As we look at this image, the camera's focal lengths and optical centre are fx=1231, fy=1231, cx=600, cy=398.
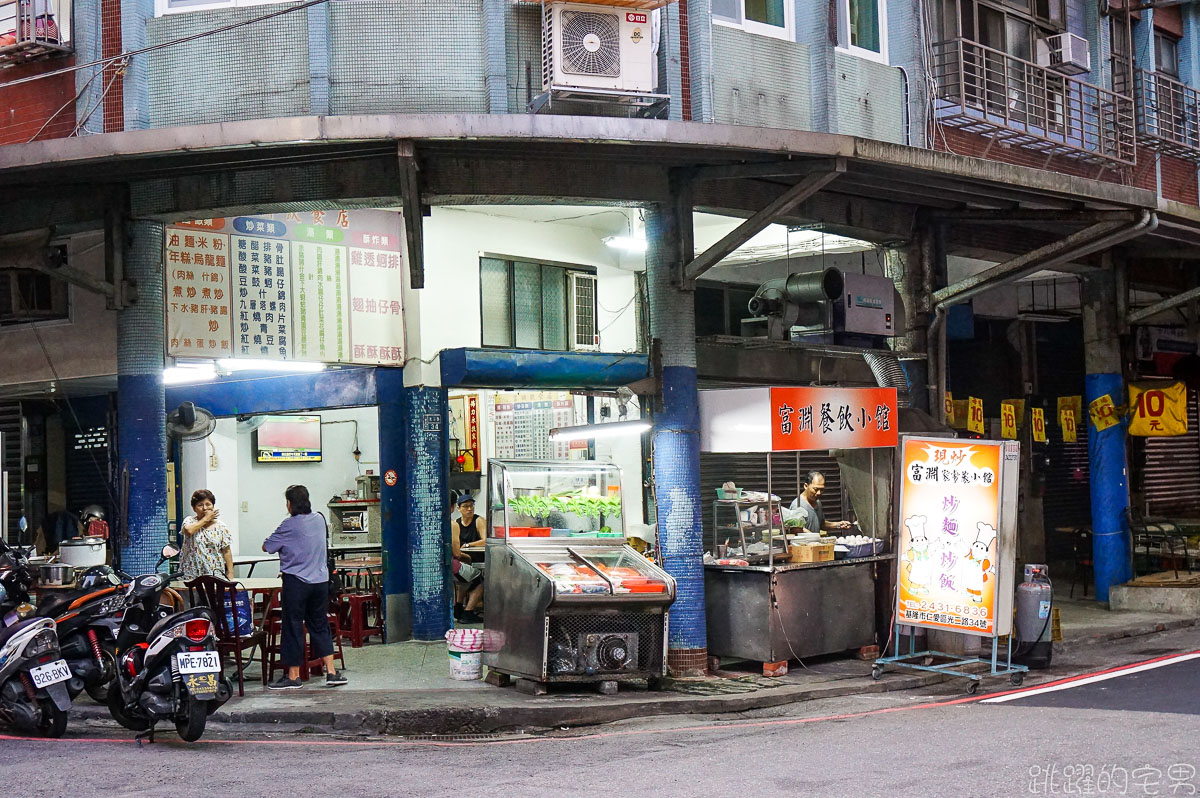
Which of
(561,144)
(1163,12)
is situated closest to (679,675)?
(561,144)

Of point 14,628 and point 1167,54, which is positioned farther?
point 1167,54

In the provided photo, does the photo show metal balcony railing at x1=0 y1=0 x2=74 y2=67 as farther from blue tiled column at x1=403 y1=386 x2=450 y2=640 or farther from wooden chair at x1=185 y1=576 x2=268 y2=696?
wooden chair at x1=185 y1=576 x2=268 y2=696

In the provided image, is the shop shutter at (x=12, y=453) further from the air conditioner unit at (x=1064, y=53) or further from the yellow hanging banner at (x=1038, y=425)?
the yellow hanging banner at (x=1038, y=425)

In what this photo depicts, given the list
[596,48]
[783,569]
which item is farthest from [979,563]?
[596,48]

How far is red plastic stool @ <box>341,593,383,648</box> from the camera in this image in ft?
44.1

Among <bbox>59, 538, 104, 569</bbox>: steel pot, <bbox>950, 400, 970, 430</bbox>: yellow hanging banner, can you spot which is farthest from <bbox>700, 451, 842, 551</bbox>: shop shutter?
<bbox>59, 538, 104, 569</bbox>: steel pot

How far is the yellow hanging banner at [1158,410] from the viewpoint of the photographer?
16859 mm

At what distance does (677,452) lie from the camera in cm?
1174

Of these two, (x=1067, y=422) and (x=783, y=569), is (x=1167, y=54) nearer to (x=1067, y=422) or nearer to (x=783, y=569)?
(x=1067, y=422)

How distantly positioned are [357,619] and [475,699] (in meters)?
3.55

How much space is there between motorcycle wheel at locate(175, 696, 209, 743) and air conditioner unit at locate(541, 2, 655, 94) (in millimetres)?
5810

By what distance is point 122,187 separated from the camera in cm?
1152

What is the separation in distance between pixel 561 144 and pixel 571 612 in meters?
3.97

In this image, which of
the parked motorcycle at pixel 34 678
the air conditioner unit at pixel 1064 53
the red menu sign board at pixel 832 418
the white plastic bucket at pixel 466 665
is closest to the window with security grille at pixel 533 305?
the red menu sign board at pixel 832 418
